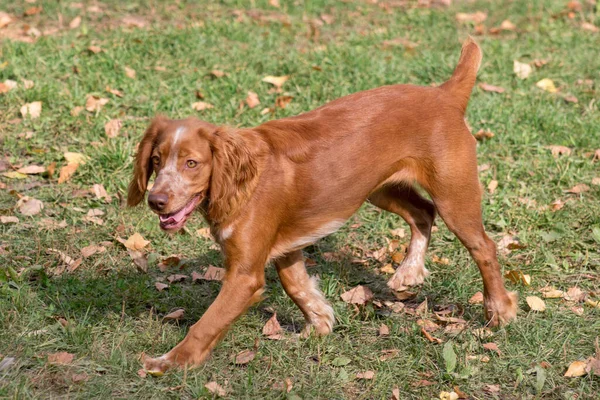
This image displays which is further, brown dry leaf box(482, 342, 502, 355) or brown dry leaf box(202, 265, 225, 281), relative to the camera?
brown dry leaf box(202, 265, 225, 281)

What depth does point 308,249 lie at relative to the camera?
5953 millimetres

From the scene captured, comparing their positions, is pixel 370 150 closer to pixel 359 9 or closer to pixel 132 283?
pixel 132 283

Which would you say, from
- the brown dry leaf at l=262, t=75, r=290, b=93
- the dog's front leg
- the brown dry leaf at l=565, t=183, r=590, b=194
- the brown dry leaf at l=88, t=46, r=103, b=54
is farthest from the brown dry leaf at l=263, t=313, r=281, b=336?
the brown dry leaf at l=88, t=46, r=103, b=54

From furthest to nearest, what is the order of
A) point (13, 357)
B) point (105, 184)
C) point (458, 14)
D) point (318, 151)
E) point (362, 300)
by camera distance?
point (458, 14) < point (105, 184) < point (362, 300) < point (318, 151) < point (13, 357)

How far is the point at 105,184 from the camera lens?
632 centimetres

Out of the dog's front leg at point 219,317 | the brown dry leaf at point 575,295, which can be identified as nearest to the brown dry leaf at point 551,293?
the brown dry leaf at point 575,295

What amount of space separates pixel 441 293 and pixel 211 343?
68.2 inches

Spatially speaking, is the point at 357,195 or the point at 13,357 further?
the point at 357,195

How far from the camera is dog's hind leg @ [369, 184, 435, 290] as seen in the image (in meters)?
5.46

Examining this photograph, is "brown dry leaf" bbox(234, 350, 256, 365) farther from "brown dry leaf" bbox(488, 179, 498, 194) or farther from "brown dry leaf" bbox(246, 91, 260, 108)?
"brown dry leaf" bbox(246, 91, 260, 108)

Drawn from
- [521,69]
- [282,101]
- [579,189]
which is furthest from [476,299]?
[521,69]

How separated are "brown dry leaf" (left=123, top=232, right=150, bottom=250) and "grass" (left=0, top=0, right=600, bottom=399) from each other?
0.06 m

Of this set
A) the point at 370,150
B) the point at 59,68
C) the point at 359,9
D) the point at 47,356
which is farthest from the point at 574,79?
the point at 47,356

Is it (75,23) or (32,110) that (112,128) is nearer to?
(32,110)
